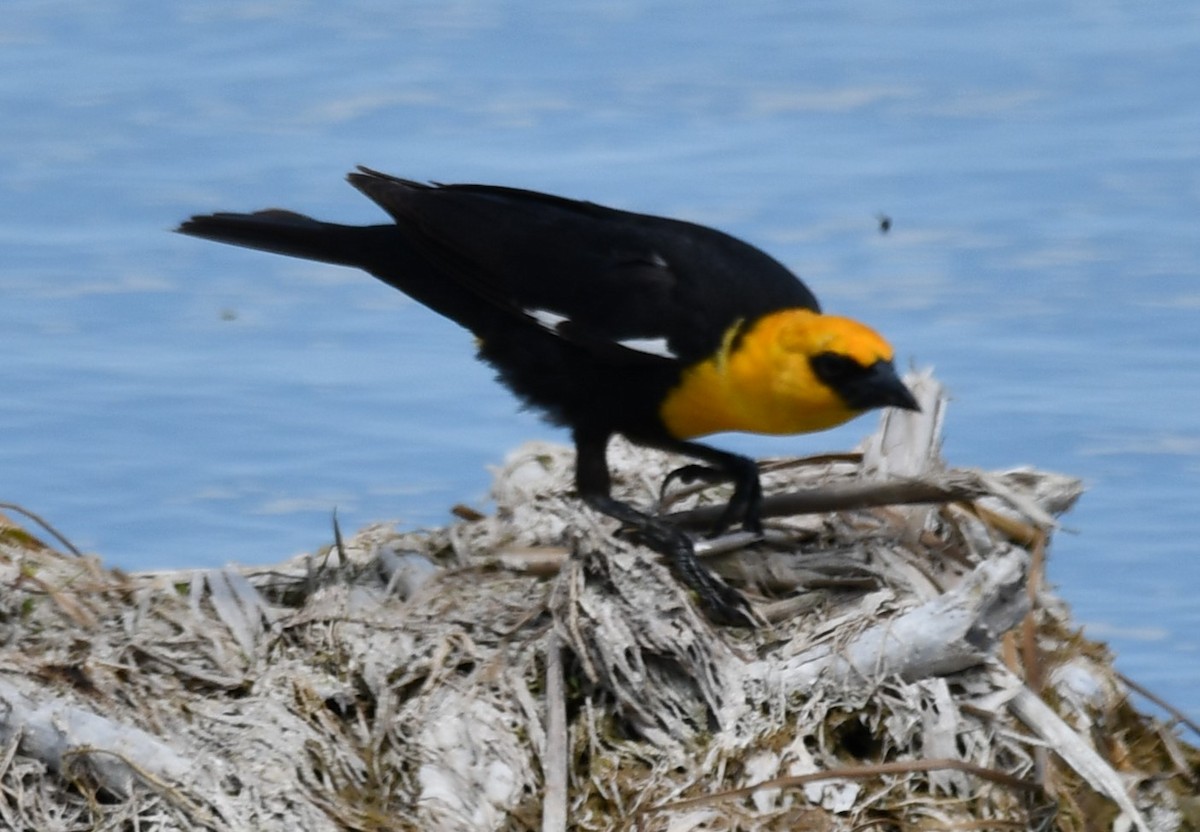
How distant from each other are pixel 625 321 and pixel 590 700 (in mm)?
1110

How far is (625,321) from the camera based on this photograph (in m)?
4.91

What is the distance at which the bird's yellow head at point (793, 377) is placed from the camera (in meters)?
4.46

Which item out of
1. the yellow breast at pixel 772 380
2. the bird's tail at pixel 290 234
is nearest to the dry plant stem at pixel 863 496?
the yellow breast at pixel 772 380

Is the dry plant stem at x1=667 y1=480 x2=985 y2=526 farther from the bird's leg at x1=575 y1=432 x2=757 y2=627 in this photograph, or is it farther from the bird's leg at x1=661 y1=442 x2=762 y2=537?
the bird's leg at x1=575 y1=432 x2=757 y2=627

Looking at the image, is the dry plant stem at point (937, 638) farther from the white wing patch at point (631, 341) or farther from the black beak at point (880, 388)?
the white wing patch at point (631, 341)

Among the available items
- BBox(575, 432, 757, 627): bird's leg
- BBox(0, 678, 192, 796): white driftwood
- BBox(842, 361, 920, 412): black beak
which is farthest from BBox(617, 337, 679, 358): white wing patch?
BBox(0, 678, 192, 796): white driftwood

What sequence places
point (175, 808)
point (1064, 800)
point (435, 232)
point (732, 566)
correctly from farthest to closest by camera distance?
point (435, 232) → point (732, 566) → point (1064, 800) → point (175, 808)

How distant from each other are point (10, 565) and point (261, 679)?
80 cm

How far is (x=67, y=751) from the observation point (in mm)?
3893

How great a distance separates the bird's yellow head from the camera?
4457mm

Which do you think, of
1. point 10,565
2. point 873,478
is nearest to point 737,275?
point 873,478

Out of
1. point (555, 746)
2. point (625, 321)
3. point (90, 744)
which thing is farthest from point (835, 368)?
point (90, 744)

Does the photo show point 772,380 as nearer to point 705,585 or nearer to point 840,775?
point 705,585

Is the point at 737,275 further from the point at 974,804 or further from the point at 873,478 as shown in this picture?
the point at 974,804
